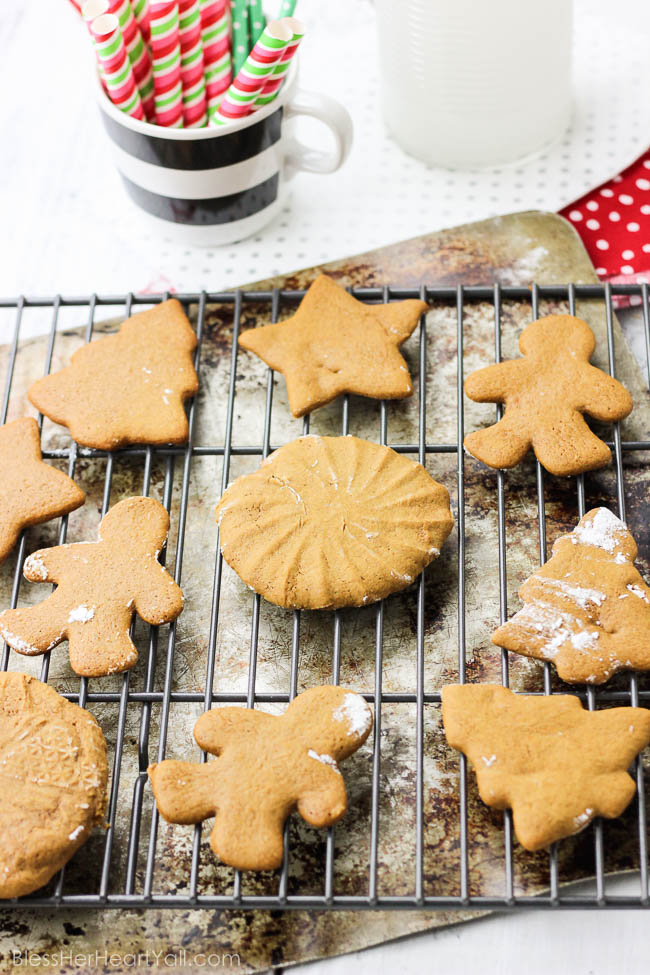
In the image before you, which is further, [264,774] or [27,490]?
[27,490]

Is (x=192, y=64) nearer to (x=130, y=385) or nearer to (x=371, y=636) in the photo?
(x=130, y=385)

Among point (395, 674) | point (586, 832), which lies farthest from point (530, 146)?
point (586, 832)

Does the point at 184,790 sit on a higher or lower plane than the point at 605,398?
lower

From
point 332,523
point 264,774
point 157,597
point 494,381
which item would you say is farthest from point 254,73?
point 264,774

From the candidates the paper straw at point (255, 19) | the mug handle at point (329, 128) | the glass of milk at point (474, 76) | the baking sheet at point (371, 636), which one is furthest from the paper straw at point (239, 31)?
the baking sheet at point (371, 636)

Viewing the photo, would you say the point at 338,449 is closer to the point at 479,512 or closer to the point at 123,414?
the point at 479,512

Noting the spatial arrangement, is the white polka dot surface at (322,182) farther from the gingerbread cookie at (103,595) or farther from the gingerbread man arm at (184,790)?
the gingerbread man arm at (184,790)
